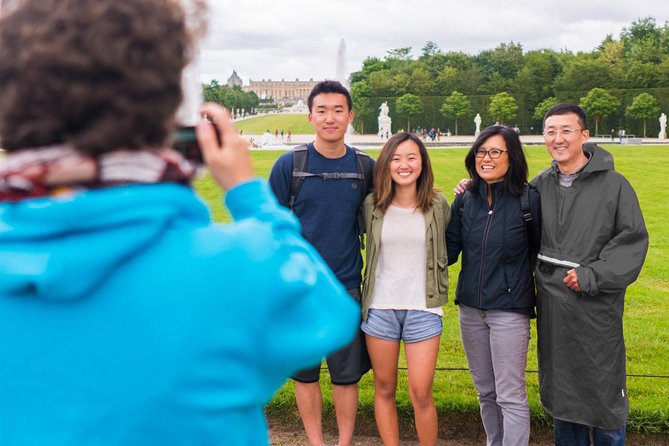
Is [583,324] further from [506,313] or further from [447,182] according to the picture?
[447,182]

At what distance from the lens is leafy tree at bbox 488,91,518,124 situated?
53312 mm

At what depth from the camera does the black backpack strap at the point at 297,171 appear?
3.72m

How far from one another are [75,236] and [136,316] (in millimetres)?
135

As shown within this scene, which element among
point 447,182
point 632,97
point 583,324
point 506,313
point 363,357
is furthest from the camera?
point 632,97

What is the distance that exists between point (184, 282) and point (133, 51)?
0.32 m

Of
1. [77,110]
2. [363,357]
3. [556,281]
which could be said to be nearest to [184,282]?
[77,110]

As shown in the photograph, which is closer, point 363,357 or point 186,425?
point 186,425

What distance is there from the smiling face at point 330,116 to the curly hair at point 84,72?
9.23ft

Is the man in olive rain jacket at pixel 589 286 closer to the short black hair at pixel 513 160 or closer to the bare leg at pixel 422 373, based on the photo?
the short black hair at pixel 513 160

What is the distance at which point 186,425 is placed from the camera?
3.25 feet

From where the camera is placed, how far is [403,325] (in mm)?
3545

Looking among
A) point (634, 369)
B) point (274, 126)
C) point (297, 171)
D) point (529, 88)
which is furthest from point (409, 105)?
point (297, 171)

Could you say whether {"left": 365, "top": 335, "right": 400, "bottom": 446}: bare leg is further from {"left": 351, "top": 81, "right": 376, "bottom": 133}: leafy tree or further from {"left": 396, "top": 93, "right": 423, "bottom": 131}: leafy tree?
{"left": 351, "top": 81, "right": 376, "bottom": 133}: leafy tree

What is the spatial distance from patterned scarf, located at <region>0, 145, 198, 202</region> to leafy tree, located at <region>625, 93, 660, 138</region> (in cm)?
5176
